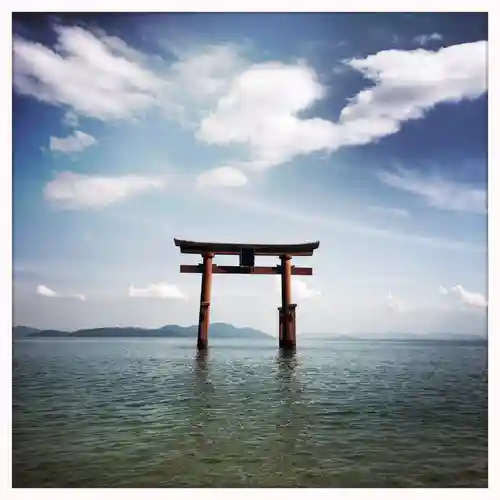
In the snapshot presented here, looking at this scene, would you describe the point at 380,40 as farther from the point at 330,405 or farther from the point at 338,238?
the point at 330,405

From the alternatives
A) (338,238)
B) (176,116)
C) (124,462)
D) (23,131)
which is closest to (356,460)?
(124,462)

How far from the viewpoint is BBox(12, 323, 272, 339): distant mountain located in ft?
11.5

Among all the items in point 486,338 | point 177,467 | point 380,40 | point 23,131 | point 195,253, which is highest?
point 380,40

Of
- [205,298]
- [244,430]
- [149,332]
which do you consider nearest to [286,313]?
[205,298]

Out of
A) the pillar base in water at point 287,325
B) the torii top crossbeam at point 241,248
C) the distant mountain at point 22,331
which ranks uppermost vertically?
the torii top crossbeam at point 241,248

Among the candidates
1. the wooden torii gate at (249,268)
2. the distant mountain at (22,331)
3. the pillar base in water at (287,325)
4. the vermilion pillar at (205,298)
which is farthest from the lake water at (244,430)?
the pillar base in water at (287,325)

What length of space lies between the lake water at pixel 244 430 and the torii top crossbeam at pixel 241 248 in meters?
0.99

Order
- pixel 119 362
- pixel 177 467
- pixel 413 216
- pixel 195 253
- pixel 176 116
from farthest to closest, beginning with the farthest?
pixel 119 362 < pixel 195 253 < pixel 413 216 < pixel 176 116 < pixel 177 467

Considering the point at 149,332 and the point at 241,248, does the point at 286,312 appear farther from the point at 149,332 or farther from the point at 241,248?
the point at 149,332

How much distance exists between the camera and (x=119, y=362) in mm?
5922

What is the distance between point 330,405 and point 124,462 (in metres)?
1.39

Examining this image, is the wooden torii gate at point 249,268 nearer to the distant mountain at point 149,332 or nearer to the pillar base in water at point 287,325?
the pillar base in water at point 287,325

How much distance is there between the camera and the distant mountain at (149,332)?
3517 millimetres

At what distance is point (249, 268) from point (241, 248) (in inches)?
12.6
